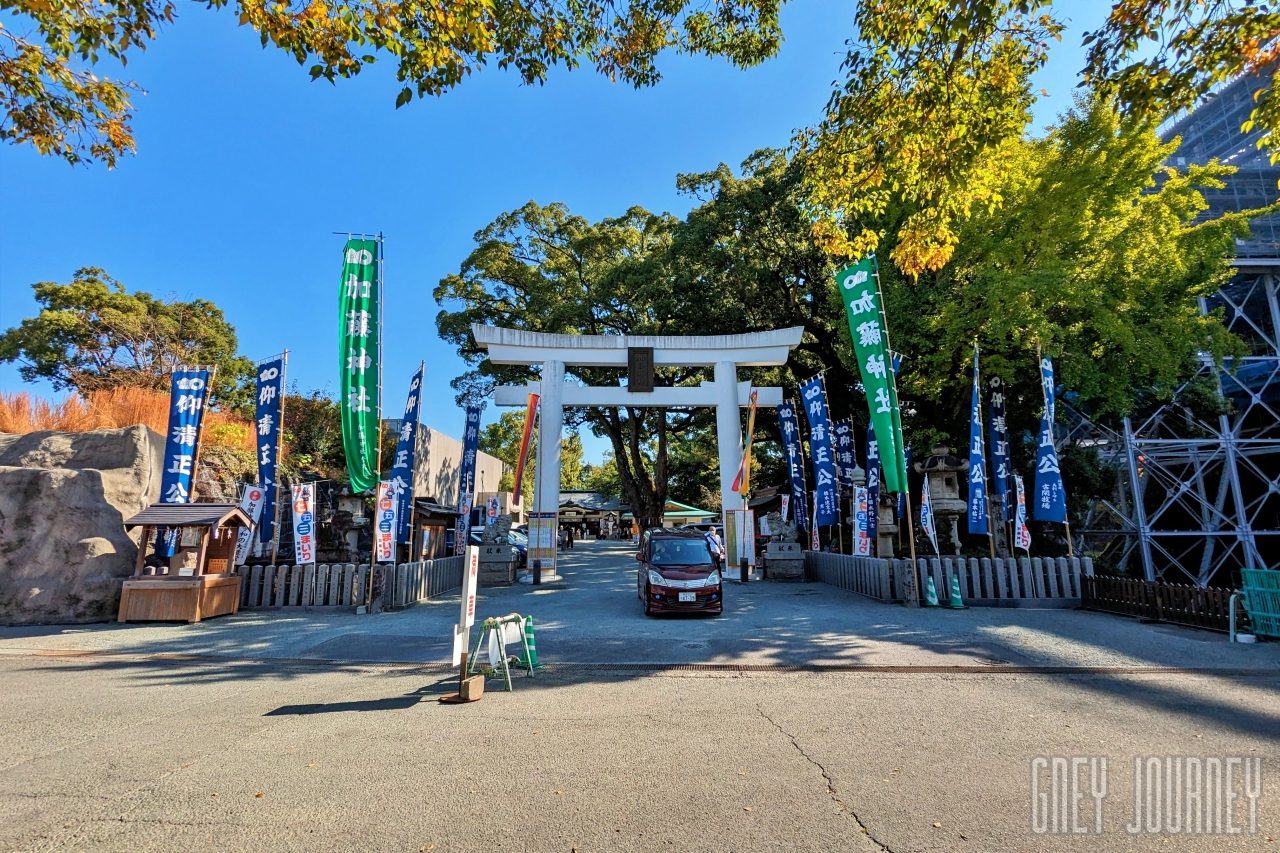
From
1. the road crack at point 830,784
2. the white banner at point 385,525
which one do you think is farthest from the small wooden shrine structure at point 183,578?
the road crack at point 830,784

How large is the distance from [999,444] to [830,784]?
1235 centimetres

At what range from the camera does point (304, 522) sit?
11844 mm

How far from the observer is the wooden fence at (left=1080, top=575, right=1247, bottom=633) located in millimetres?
8789

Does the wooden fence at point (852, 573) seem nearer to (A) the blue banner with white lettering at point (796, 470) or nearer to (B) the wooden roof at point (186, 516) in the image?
(A) the blue banner with white lettering at point (796, 470)

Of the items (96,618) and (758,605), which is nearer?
(96,618)

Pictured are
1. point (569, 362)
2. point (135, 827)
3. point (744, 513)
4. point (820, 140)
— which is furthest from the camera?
point (569, 362)

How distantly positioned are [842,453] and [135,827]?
54.7 ft

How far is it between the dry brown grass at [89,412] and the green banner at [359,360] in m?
6.27

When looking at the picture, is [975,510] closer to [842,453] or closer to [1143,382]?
[842,453]

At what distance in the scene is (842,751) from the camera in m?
4.41

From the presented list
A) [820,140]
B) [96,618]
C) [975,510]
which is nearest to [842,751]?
[820,140]

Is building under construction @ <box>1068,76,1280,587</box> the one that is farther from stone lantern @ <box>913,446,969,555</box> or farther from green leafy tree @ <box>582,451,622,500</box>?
green leafy tree @ <box>582,451,622,500</box>

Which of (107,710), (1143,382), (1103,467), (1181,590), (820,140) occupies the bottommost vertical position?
(107,710)

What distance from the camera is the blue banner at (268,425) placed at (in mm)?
12680
